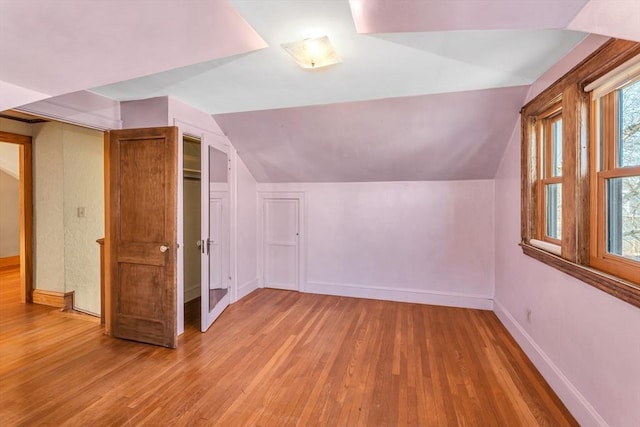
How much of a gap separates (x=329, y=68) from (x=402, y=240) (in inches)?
98.2

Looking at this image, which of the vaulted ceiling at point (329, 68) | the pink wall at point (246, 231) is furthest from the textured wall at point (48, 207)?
the pink wall at point (246, 231)

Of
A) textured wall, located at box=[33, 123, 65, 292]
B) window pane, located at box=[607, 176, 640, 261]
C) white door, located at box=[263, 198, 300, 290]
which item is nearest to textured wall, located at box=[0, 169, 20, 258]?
textured wall, located at box=[33, 123, 65, 292]

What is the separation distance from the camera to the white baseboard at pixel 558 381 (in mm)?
1665

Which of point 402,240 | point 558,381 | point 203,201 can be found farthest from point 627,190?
point 203,201

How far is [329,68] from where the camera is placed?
219cm

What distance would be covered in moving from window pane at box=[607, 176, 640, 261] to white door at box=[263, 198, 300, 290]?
3328 millimetres

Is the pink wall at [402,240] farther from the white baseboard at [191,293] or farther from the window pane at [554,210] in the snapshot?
the white baseboard at [191,293]

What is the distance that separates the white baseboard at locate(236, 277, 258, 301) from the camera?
13.1ft

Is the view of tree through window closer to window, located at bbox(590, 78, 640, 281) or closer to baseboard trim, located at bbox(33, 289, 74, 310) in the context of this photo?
window, located at bbox(590, 78, 640, 281)

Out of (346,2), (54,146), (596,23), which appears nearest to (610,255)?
(596,23)

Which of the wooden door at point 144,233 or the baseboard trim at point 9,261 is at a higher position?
the wooden door at point 144,233

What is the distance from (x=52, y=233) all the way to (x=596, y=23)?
5.12m

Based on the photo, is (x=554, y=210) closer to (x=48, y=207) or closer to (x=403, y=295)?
(x=403, y=295)

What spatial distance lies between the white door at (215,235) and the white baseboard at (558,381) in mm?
2968
